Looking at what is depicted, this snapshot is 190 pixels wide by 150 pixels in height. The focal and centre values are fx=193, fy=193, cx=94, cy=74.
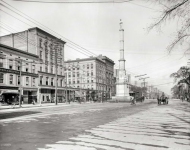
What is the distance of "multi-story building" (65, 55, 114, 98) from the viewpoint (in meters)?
81.2

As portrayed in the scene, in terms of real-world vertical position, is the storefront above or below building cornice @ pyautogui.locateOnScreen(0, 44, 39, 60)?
below

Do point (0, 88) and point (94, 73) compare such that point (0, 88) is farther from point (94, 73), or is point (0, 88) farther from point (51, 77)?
point (94, 73)

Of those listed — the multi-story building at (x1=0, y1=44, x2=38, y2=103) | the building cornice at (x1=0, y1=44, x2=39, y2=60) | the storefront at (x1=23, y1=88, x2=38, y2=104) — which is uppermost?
the building cornice at (x1=0, y1=44, x2=39, y2=60)

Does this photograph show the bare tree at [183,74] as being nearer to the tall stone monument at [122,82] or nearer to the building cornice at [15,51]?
the tall stone monument at [122,82]

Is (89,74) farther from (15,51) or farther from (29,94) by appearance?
(15,51)

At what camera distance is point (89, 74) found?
82.4 meters

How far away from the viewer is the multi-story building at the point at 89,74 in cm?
8119

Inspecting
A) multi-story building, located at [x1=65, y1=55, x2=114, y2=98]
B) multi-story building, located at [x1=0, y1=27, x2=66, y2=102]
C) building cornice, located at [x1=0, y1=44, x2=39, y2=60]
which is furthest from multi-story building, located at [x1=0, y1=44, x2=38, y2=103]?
multi-story building, located at [x1=65, y1=55, x2=114, y2=98]

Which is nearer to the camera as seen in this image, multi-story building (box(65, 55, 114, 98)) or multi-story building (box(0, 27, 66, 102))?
multi-story building (box(0, 27, 66, 102))

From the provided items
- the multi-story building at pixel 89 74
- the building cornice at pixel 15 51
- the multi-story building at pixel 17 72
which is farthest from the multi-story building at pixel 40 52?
the multi-story building at pixel 89 74

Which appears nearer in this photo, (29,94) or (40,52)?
(29,94)

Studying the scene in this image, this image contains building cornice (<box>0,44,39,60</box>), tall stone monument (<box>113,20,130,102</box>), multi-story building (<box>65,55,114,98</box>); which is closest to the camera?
building cornice (<box>0,44,39,60</box>)

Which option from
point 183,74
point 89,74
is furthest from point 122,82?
point 89,74

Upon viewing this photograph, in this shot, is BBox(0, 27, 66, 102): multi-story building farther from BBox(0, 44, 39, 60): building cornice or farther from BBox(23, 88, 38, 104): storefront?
BBox(23, 88, 38, 104): storefront
